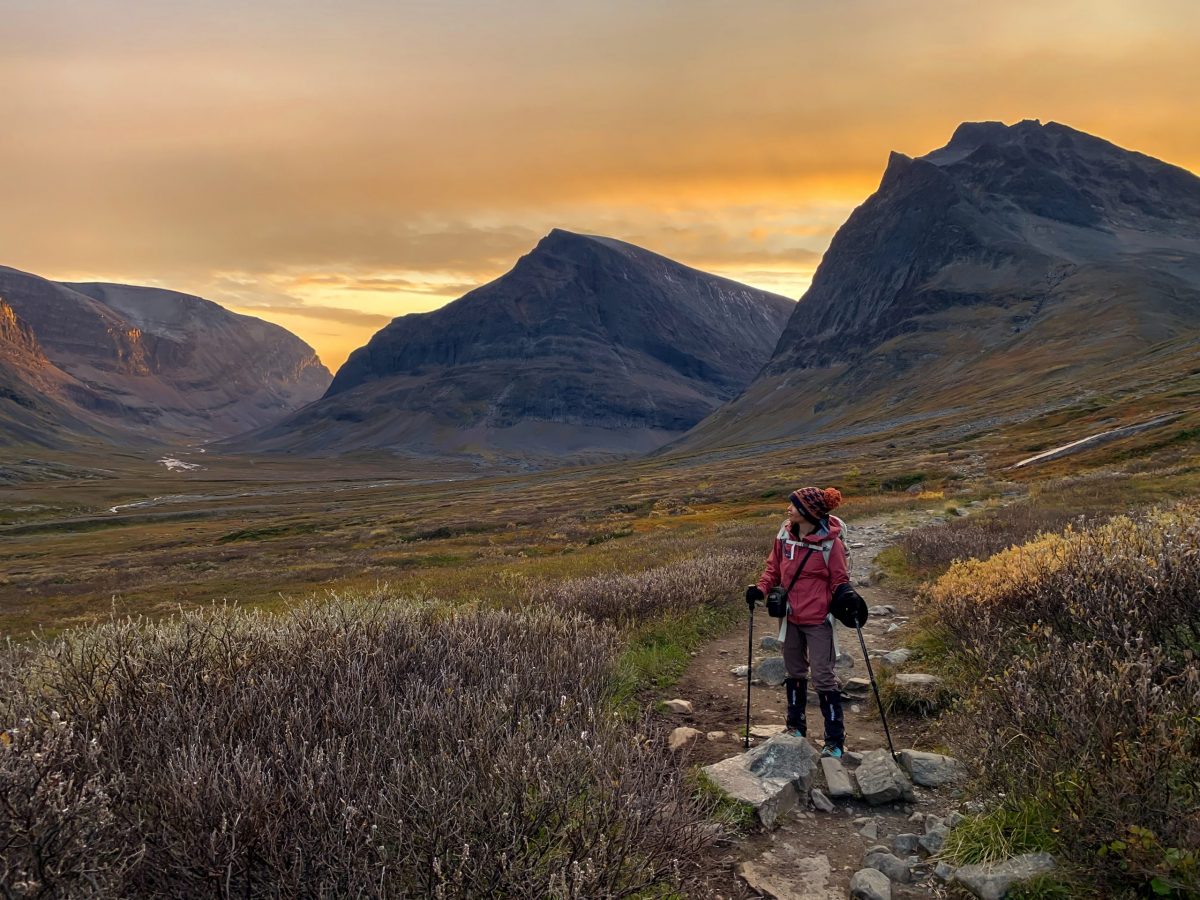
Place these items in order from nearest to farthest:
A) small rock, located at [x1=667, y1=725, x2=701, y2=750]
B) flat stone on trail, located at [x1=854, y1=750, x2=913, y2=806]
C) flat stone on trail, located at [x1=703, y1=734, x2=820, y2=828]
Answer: flat stone on trail, located at [x1=703, y1=734, x2=820, y2=828] < flat stone on trail, located at [x1=854, y1=750, x2=913, y2=806] < small rock, located at [x1=667, y1=725, x2=701, y2=750]

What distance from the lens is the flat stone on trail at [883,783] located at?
5.25 m

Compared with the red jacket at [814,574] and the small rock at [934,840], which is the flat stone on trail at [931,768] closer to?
the small rock at [934,840]

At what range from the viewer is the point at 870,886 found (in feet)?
13.3

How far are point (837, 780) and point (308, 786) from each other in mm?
4242

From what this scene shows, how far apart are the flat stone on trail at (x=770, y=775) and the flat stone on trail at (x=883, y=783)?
42 centimetres

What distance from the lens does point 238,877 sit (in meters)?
2.98

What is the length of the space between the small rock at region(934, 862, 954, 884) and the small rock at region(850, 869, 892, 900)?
0.30 m

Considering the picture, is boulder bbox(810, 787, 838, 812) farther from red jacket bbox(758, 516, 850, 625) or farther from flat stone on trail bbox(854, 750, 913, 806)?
red jacket bbox(758, 516, 850, 625)

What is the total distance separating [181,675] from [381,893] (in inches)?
122

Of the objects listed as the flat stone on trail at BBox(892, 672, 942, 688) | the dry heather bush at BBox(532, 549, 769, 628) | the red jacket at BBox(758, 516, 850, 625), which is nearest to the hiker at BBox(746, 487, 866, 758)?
the red jacket at BBox(758, 516, 850, 625)

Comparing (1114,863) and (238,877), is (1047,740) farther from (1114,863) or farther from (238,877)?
(238,877)

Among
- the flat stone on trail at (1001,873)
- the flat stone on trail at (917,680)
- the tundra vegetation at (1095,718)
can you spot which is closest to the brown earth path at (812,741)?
the flat stone on trail at (1001,873)

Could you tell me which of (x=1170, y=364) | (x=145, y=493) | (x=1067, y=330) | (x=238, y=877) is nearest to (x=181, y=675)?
(x=238, y=877)

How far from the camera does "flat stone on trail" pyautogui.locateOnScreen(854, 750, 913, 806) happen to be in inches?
207
